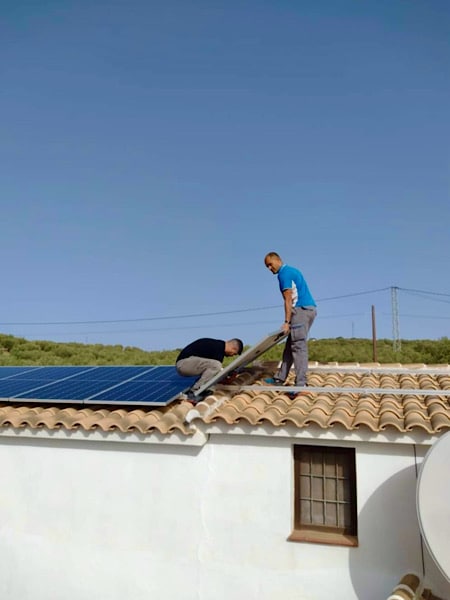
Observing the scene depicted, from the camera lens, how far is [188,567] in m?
7.37

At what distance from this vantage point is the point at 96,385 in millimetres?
9695

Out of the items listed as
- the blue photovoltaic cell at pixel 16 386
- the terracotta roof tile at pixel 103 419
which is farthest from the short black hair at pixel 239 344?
the blue photovoltaic cell at pixel 16 386

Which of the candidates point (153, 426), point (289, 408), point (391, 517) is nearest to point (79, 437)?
point (153, 426)

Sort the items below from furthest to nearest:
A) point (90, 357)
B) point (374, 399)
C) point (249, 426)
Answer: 1. point (90, 357)
2. point (374, 399)
3. point (249, 426)

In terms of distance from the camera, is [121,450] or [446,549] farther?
[121,450]

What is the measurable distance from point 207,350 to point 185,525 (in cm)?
275

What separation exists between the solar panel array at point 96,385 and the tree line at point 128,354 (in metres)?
18.8

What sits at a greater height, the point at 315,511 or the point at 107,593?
the point at 315,511

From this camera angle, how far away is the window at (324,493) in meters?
7.14

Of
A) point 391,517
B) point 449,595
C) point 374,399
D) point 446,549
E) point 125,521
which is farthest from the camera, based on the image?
point 374,399

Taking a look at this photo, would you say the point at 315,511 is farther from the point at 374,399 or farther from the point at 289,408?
the point at 374,399

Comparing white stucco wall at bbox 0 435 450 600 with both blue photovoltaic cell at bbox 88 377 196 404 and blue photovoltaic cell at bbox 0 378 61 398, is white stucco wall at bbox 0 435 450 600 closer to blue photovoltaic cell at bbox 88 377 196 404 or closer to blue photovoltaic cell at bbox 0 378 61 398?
blue photovoltaic cell at bbox 88 377 196 404

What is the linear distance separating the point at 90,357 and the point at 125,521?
2965 centimetres

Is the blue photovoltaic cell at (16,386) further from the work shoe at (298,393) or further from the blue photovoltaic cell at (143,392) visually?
the work shoe at (298,393)
